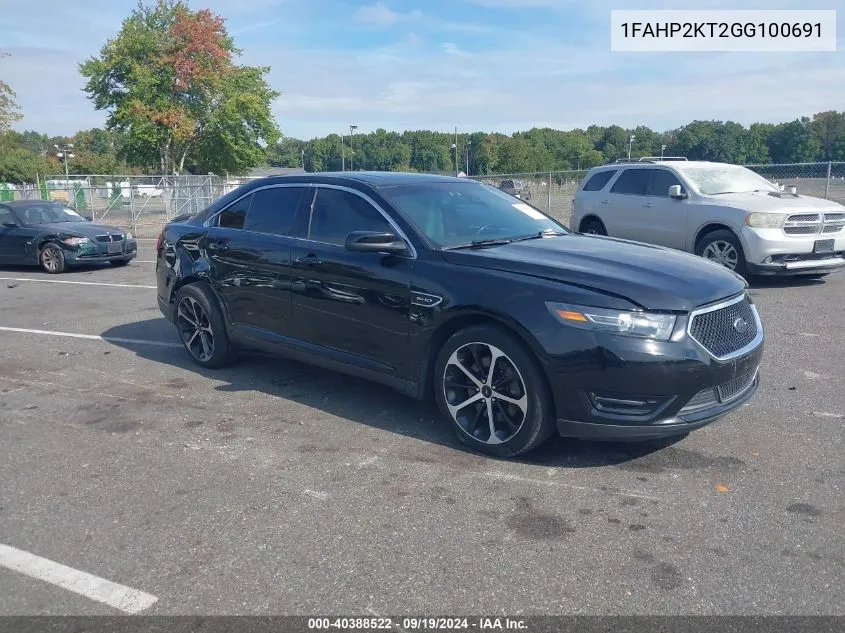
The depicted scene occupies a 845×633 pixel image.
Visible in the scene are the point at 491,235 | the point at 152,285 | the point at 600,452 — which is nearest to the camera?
the point at 600,452

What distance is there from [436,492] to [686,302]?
171 centimetres

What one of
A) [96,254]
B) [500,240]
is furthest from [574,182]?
[500,240]

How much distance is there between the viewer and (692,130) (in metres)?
30.2

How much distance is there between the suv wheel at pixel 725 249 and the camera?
10.3 meters

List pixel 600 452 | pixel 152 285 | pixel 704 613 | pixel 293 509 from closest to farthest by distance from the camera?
pixel 704 613, pixel 293 509, pixel 600 452, pixel 152 285

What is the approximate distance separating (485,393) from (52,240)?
12.2m

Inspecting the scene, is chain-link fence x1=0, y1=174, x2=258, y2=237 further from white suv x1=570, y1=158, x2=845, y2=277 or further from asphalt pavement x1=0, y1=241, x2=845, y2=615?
asphalt pavement x1=0, y1=241, x2=845, y2=615

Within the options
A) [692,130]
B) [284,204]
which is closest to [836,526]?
[284,204]

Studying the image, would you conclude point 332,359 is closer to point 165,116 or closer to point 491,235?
point 491,235

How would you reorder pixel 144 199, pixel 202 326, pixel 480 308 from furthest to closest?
1. pixel 144 199
2. pixel 202 326
3. pixel 480 308

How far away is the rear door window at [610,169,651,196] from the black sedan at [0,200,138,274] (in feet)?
31.1

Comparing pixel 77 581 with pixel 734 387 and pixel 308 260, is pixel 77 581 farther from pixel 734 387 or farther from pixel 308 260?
pixel 734 387

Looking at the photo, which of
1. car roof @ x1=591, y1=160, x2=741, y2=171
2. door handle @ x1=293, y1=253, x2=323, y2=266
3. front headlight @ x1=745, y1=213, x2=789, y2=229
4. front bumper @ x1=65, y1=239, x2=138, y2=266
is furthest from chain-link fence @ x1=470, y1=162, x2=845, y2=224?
Answer: door handle @ x1=293, y1=253, x2=323, y2=266

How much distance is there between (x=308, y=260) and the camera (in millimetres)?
5387
